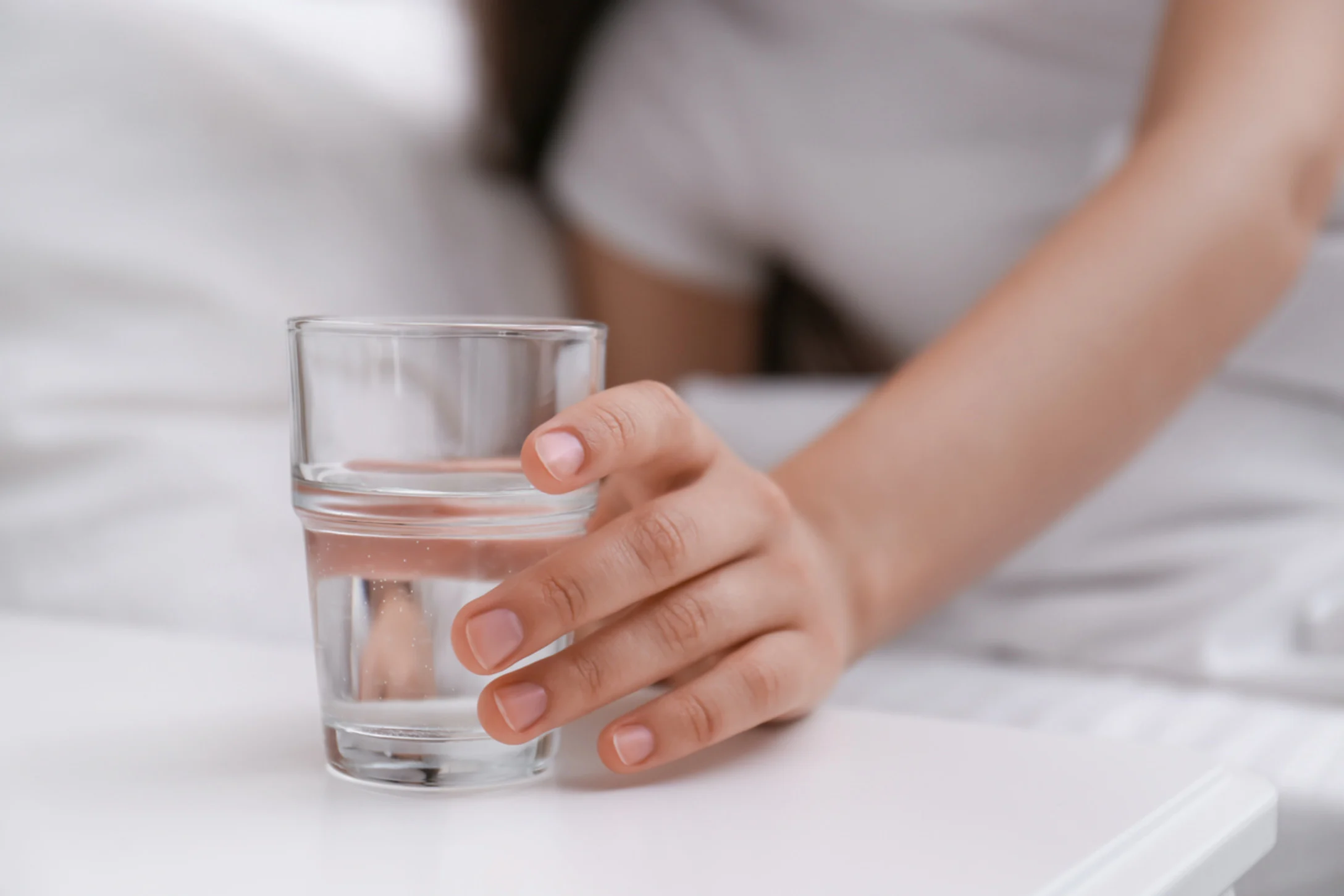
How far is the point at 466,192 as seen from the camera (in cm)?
87

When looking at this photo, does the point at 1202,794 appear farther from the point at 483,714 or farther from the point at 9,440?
the point at 9,440

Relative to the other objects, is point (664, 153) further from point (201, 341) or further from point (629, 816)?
point (629, 816)

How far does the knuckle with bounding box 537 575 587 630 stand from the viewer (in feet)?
1.09

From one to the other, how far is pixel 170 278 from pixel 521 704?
0.45 meters

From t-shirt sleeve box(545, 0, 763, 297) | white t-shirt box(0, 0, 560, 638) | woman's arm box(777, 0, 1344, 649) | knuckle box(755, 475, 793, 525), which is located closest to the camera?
knuckle box(755, 475, 793, 525)

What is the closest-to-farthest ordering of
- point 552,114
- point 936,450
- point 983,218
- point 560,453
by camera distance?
point 560,453 < point 936,450 < point 983,218 < point 552,114

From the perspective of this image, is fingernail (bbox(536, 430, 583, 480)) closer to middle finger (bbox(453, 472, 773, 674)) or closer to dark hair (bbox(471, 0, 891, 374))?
Result: middle finger (bbox(453, 472, 773, 674))

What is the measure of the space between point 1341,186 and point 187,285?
2.18 feet

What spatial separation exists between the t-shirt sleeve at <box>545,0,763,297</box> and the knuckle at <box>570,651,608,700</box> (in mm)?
610

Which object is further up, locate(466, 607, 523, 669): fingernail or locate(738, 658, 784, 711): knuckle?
locate(466, 607, 523, 669): fingernail

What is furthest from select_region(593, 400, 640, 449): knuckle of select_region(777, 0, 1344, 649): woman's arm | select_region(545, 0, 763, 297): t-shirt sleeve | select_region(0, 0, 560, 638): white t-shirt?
select_region(545, 0, 763, 297): t-shirt sleeve

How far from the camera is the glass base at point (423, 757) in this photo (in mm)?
340

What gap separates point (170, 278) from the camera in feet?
2.22

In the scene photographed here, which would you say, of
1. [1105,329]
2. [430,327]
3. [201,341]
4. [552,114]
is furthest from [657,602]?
[552,114]
